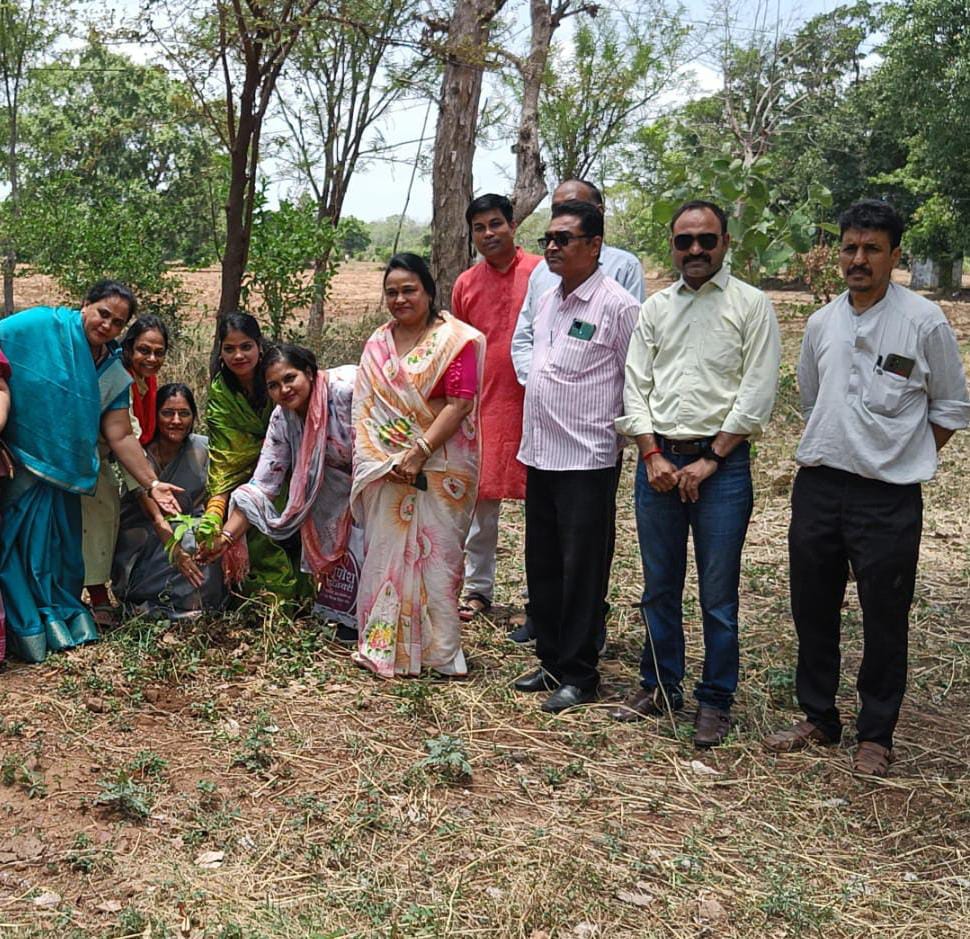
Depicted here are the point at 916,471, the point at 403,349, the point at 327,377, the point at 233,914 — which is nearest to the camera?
the point at 233,914

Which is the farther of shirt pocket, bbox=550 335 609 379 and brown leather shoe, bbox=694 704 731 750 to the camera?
shirt pocket, bbox=550 335 609 379

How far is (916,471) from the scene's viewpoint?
3643mm

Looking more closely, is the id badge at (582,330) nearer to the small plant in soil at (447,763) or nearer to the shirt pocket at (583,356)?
the shirt pocket at (583,356)

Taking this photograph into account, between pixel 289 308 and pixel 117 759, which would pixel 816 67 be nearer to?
pixel 289 308

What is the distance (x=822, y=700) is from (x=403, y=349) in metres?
2.08

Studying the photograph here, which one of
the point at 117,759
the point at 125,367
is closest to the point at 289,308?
the point at 125,367

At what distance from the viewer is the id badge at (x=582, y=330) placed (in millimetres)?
4164

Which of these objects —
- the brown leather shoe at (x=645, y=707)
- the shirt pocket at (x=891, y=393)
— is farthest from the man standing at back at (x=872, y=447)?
the brown leather shoe at (x=645, y=707)

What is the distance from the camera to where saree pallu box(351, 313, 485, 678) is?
14.6 ft

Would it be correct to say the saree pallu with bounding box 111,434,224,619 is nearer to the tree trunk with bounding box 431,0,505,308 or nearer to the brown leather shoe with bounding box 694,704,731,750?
the brown leather shoe with bounding box 694,704,731,750

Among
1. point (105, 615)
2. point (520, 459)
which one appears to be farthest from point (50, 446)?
point (520, 459)

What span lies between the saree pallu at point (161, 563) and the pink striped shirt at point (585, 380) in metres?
1.62

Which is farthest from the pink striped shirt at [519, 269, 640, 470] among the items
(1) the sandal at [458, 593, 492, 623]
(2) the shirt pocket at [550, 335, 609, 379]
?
(1) the sandal at [458, 593, 492, 623]

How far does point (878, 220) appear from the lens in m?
3.63
